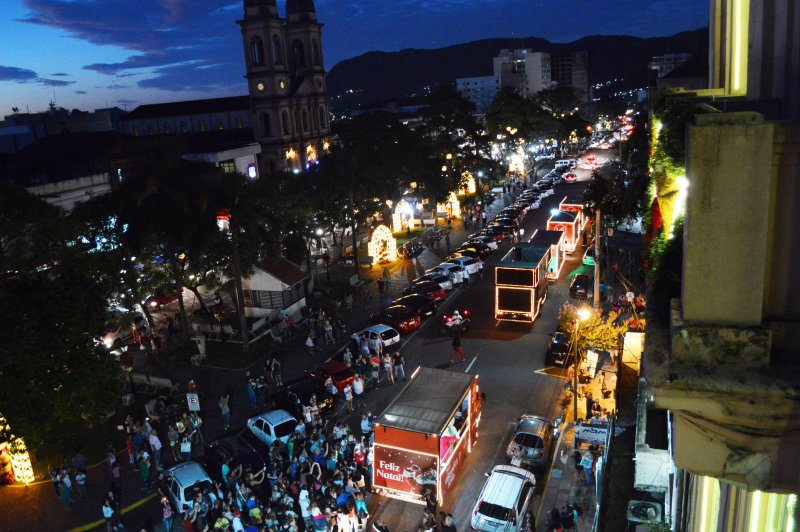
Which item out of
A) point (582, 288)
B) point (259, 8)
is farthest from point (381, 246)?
point (259, 8)

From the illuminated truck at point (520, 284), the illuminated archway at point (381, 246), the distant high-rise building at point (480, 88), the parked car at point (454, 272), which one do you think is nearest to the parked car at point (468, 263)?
the parked car at point (454, 272)

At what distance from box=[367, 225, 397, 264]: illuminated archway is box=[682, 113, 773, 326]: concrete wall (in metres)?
38.9

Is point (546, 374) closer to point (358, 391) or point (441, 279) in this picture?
point (358, 391)

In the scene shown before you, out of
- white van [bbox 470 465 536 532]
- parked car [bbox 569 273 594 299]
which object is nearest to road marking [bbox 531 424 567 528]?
white van [bbox 470 465 536 532]

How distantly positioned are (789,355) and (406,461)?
13800mm

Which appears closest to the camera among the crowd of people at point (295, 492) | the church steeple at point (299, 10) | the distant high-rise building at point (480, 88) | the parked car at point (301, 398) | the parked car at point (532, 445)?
the crowd of people at point (295, 492)

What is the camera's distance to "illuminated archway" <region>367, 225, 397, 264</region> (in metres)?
42.3

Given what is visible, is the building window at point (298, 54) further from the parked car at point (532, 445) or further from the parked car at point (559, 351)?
the parked car at point (532, 445)

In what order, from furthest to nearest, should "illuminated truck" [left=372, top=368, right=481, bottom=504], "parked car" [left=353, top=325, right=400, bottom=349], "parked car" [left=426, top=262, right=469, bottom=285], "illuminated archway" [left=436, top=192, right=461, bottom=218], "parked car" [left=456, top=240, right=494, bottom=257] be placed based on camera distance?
1. "illuminated archway" [left=436, top=192, right=461, bottom=218]
2. "parked car" [left=456, top=240, right=494, bottom=257]
3. "parked car" [left=426, top=262, right=469, bottom=285]
4. "parked car" [left=353, top=325, right=400, bottom=349]
5. "illuminated truck" [left=372, top=368, right=481, bottom=504]

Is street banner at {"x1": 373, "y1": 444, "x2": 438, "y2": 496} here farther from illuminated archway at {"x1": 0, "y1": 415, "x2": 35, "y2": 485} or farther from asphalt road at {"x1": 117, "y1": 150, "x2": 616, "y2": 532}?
illuminated archway at {"x1": 0, "y1": 415, "x2": 35, "y2": 485}

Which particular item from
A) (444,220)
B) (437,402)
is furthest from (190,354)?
(444,220)

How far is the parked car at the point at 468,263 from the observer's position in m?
38.1

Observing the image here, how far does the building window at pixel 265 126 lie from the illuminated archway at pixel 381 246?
2993 centimetres

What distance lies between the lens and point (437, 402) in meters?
17.1
